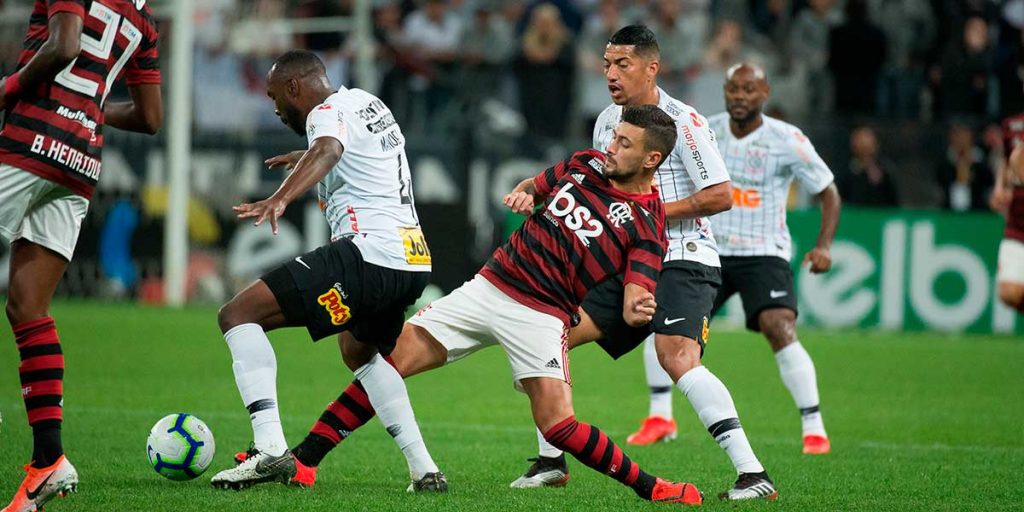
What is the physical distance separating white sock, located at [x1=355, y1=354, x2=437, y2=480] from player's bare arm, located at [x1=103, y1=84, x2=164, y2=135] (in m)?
1.50

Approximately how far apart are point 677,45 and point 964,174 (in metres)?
3.86

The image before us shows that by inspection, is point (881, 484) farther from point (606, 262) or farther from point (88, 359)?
point (88, 359)

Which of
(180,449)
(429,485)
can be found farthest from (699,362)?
(180,449)

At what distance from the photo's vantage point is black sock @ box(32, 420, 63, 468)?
578cm

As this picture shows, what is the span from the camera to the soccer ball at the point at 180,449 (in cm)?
646

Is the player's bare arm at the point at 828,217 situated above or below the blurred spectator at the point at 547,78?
below

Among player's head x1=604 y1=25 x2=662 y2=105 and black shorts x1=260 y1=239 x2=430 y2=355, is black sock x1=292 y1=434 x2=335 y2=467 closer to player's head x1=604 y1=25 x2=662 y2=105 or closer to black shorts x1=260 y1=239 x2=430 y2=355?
black shorts x1=260 y1=239 x2=430 y2=355

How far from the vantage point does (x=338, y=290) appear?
6.31 meters

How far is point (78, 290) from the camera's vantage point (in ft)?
61.6

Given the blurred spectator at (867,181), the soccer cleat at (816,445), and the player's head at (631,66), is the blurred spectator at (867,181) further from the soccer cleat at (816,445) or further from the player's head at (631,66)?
the player's head at (631,66)

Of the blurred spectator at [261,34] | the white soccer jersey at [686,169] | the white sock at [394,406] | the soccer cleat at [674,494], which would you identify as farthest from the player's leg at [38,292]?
the blurred spectator at [261,34]

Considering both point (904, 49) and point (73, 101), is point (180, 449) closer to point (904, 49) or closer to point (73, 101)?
point (73, 101)

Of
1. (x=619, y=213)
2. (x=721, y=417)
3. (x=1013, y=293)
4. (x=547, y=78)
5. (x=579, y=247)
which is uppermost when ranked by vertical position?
(x=547, y=78)

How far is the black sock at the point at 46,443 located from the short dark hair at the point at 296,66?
1.84 m
